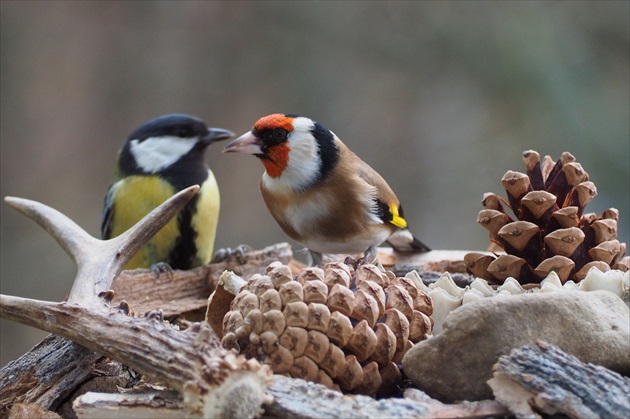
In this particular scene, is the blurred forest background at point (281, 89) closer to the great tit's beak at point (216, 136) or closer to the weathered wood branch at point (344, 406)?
the great tit's beak at point (216, 136)

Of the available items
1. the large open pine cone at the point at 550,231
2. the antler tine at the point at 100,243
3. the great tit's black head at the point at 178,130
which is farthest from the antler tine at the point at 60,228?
the great tit's black head at the point at 178,130

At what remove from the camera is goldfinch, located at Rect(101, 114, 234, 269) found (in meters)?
3.05

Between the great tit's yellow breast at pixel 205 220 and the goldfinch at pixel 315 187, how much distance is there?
2.81 feet

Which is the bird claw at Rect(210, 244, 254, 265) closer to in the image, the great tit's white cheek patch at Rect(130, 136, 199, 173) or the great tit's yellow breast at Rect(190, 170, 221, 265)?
the great tit's yellow breast at Rect(190, 170, 221, 265)

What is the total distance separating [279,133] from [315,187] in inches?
7.0

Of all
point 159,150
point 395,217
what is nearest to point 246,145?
point 395,217

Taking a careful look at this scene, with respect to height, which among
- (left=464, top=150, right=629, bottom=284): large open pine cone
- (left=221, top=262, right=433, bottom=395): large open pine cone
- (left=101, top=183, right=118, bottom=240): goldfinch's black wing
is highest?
(left=464, top=150, right=629, bottom=284): large open pine cone

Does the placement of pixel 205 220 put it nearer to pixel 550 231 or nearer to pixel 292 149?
pixel 292 149

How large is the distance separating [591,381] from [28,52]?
5.25 metres

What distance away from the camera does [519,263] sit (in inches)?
64.7

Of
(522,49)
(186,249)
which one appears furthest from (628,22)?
(186,249)

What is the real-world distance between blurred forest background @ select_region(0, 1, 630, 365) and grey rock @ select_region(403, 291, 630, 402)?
347cm

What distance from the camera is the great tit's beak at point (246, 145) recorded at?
206 cm

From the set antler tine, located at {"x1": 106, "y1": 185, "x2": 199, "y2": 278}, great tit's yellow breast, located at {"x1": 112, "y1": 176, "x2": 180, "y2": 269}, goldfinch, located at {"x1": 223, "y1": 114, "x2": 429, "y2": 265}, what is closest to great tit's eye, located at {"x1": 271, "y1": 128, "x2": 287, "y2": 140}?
goldfinch, located at {"x1": 223, "y1": 114, "x2": 429, "y2": 265}
